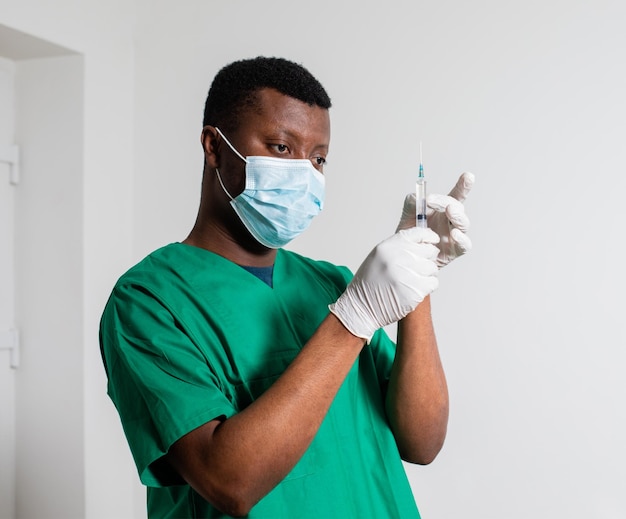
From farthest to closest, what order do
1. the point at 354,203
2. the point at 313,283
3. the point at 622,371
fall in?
1. the point at 354,203
2. the point at 622,371
3. the point at 313,283

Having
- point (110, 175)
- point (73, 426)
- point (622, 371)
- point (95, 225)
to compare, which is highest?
point (110, 175)

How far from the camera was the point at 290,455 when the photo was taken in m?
0.82

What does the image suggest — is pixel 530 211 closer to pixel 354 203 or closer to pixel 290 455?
pixel 354 203

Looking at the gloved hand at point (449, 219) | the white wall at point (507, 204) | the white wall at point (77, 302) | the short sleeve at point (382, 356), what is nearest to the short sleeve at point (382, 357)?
the short sleeve at point (382, 356)

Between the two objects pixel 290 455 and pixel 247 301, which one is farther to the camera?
pixel 247 301

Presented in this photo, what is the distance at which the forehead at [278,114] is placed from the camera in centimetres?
100

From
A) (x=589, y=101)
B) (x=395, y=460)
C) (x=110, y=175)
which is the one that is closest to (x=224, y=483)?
(x=395, y=460)

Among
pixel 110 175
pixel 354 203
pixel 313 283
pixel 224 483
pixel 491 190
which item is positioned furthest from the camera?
pixel 110 175

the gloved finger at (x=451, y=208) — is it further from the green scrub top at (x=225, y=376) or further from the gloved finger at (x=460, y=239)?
the green scrub top at (x=225, y=376)

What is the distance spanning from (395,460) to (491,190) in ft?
3.54

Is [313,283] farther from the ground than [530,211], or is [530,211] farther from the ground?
[530,211]

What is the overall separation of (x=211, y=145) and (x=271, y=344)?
1.05 ft

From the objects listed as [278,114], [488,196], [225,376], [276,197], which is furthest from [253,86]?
[488,196]

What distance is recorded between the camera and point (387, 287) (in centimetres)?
91
